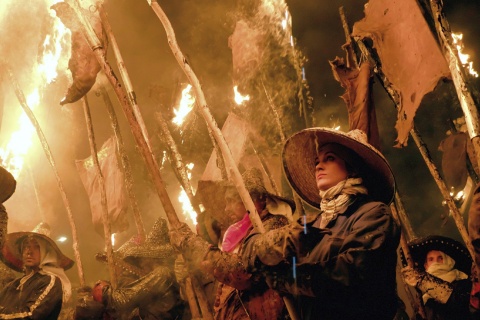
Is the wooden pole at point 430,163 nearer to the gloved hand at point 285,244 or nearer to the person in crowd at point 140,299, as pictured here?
the gloved hand at point 285,244

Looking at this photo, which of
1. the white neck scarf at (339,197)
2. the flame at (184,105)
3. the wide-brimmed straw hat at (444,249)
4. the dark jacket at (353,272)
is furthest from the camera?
the flame at (184,105)

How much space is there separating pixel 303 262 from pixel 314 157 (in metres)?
1.41

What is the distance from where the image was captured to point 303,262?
197cm

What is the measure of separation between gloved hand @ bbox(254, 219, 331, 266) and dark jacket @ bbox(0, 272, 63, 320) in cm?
454

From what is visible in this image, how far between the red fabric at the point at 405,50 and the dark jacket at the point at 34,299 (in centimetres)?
540

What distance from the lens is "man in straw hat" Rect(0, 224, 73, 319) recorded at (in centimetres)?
517

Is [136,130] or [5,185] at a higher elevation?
[5,185]

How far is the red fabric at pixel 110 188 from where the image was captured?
8070 millimetres

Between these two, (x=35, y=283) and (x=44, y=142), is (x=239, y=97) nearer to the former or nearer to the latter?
(x=44, y=142)

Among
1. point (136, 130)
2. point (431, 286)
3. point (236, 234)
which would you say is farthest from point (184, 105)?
point (431, 286)

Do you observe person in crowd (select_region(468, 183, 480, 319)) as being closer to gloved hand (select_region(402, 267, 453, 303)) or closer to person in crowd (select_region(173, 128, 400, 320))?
person in crowd (select_region(173, 128, 400, 320))

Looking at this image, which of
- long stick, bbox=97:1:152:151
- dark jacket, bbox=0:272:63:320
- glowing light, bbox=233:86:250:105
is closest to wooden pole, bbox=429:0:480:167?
long stick, bbox=97:1:152:151

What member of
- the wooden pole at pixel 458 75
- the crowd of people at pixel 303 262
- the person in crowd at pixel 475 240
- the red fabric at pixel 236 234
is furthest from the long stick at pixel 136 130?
the wooden pole at pixel 458 75

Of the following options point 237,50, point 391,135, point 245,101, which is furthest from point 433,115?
point 237,50
